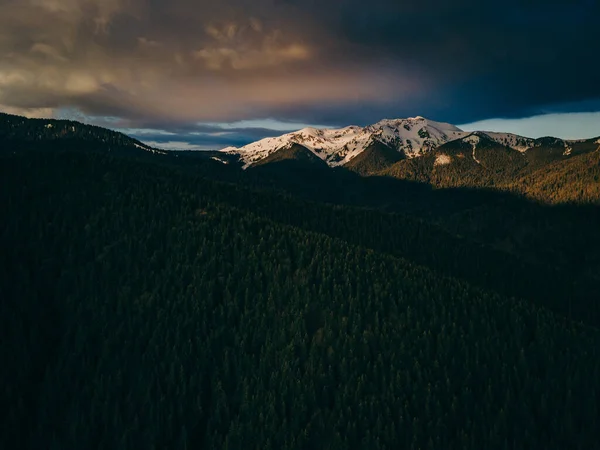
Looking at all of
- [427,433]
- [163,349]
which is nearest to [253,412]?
[163,349]

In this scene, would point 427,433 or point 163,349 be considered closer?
point 427,433

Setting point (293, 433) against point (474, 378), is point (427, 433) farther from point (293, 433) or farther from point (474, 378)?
point (293, 433)

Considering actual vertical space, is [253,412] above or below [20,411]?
above

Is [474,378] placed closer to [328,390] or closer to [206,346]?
[328,390]

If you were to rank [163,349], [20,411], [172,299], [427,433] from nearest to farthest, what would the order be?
[427,433]
[20,411]
[163,349]
[172,299]

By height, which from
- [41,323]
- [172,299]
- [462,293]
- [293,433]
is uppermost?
[462,293]

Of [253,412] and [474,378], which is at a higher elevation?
[474,378]

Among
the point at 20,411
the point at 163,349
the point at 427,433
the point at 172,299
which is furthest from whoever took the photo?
the point at 172,299

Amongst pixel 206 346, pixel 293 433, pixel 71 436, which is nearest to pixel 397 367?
pixel 293 433

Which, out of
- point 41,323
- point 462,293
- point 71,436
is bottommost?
point 71,436
